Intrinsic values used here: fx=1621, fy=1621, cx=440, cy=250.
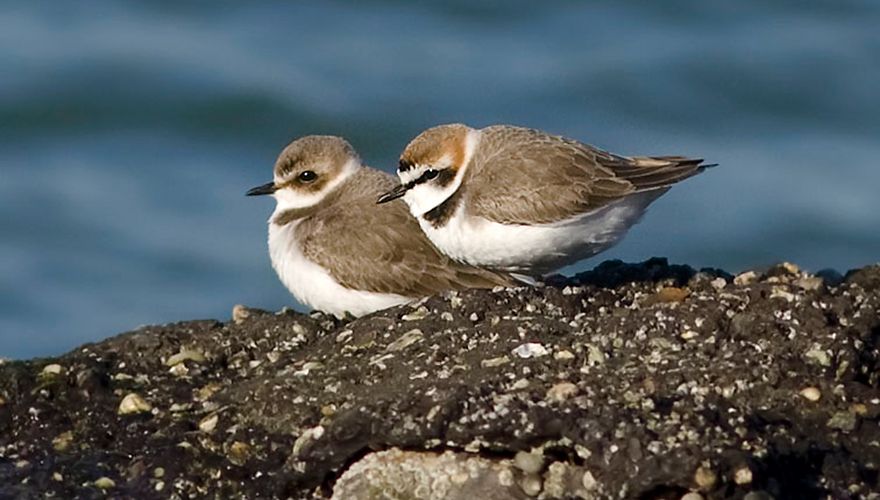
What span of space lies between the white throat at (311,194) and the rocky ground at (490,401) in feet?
6.16

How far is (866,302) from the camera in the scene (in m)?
6.11

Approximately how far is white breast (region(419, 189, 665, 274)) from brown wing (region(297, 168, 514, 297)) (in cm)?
26

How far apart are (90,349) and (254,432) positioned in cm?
128

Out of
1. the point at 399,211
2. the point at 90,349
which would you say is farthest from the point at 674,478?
the point at 399,211

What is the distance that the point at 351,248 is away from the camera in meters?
7.89

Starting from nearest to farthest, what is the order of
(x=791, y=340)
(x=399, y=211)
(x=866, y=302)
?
(x=791, y=340)
(x=866, y=302)
(x=399, y=211)

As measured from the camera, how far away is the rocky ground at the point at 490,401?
500cm

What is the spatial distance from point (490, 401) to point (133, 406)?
153 centimetres

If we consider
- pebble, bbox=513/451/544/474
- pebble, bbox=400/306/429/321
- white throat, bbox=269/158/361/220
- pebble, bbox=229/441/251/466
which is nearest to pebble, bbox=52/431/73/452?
pebble, bbox=229/441/251/466

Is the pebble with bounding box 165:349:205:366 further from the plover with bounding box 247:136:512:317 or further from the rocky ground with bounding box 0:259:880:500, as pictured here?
the plover with bounding box 247:136:512:317

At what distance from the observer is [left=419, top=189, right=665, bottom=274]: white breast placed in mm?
7207

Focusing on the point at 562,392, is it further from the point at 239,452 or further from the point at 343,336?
the point at 343,336

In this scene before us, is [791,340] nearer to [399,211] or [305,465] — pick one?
[305,465]

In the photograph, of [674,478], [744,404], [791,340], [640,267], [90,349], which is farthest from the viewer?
[640,267]
